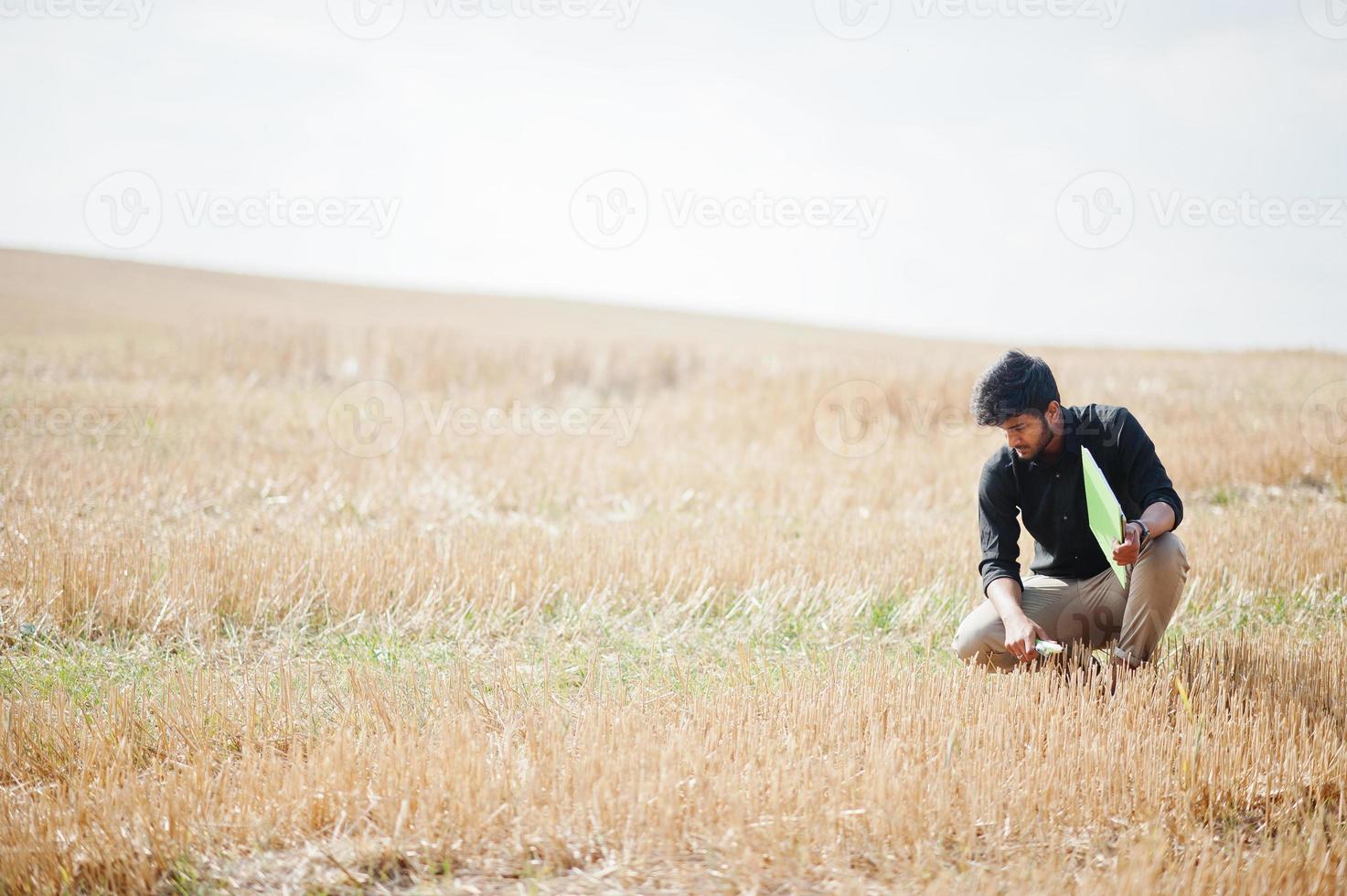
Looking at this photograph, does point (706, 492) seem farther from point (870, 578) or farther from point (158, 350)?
point (158, 350)

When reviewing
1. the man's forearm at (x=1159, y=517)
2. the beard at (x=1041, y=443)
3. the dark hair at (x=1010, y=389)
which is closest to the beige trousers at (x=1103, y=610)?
the man's forearm at (x=1159, y=517)

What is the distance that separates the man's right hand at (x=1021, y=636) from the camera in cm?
418

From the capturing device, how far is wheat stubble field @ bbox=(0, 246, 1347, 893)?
129 inches

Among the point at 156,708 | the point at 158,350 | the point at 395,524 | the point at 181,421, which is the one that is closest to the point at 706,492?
the point at 395,524

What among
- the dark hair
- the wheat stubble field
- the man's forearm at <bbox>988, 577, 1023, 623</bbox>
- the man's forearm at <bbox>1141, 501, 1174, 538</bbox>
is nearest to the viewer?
the wheat stubble field

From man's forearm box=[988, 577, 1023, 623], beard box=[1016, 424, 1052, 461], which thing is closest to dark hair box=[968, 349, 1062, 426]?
beard box=[1016, 424, 1052, 461]

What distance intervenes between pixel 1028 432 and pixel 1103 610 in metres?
1.19

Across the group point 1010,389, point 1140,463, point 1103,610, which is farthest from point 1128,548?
point 1103,610

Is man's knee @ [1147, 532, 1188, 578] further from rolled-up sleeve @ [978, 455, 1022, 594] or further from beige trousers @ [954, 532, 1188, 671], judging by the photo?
rolled-up sleeve @ [978, 455, 1022, 594]

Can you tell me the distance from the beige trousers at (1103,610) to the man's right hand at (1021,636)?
333 mm

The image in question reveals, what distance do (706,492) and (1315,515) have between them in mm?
6257

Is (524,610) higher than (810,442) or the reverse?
the reverse

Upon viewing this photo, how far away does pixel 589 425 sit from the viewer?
16516 mm

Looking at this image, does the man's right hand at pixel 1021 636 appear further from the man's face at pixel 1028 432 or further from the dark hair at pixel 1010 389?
the dark hair at pixel 1010 389
